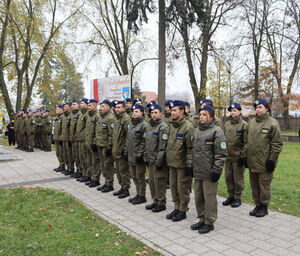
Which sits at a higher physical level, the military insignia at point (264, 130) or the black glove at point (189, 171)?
the military insignia at point (264, 130)

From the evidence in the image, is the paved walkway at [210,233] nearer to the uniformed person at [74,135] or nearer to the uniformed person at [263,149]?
the uniformed person at [263,149]

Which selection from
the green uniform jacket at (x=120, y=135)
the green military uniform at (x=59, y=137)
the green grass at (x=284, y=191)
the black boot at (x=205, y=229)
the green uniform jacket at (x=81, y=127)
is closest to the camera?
the black boot at (x=205, y=229)

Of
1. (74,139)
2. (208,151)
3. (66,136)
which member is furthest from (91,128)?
(208,151)

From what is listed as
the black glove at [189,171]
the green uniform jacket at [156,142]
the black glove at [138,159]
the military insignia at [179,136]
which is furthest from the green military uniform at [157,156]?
the black glove at [189,171]

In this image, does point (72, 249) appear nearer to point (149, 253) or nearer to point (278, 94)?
point (149, 253)

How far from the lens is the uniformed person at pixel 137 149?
6370mm

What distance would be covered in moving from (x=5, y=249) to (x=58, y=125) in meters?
5.92

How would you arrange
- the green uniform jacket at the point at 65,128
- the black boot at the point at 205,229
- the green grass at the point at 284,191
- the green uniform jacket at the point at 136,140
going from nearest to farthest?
1. the black boot at the point at 205,229
2. the green grass at the point at 284,191
3. the green uniform jacket at the point at 136,140
4. the green uniform jacket at the point at 65,128

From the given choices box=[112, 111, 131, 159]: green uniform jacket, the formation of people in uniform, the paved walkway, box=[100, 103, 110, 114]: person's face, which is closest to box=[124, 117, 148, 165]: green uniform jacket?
the formation of people in uniform

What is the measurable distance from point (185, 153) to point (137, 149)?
1.34 meters

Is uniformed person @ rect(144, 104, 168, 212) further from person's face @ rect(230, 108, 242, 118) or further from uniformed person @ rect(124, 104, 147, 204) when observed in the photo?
person's face @ rect(230, 108, 242, 118)

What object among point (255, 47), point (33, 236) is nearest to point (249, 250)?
point (33, 236)

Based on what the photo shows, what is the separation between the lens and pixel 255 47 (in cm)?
2575

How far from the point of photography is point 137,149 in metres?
6.38
